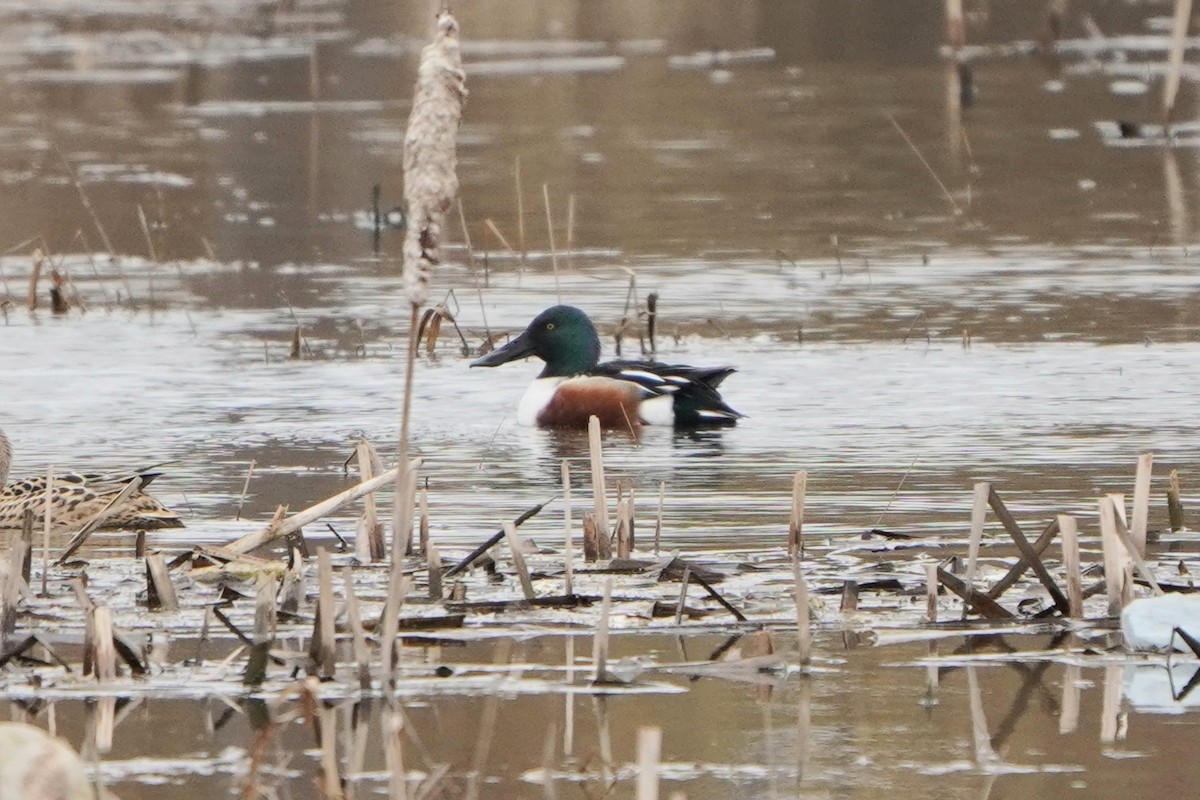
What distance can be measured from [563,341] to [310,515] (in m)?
5.13

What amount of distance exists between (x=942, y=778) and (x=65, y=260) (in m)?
13.2

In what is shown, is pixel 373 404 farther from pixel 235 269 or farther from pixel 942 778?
pixel 942 778

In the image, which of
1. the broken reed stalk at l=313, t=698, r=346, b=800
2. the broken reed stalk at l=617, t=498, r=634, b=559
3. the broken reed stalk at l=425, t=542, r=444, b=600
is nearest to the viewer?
the broken reed stalk at l=313, t=698, r=346, b=800

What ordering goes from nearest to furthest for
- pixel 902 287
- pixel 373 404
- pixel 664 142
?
pixel 373 404 < pixel 902 287 < pixel 664 142

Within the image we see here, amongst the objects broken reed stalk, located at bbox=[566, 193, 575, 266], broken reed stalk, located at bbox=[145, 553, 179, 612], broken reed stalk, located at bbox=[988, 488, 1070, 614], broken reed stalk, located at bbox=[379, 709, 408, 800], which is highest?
broken reed stalk, located at bbox=[566, 193, 575, 266]

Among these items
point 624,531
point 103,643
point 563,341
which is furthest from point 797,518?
point 563,341

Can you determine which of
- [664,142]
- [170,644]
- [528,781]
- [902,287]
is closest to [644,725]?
[528,781]

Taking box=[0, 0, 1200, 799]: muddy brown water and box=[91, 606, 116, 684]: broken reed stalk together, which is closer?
box=[0, 0, 1200, 799]: muddy brown water

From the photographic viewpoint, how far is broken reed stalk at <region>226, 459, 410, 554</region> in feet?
23.0

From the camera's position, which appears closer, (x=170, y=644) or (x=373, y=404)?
(x=170, y=644)

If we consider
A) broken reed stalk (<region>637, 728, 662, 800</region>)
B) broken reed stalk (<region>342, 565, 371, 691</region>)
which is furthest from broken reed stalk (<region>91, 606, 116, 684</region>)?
broken reed stalk (<region>637, 728, 662, 800</region>)

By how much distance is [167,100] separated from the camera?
3048 centimetres

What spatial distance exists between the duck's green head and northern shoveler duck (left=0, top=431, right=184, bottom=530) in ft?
11.4

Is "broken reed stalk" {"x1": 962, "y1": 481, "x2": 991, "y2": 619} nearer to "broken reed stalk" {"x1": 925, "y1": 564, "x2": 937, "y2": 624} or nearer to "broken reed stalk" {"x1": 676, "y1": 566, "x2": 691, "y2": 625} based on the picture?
"broken reed stalk" {"x1": 925, "y1": 564, "x2": 937, "y2": 624}
